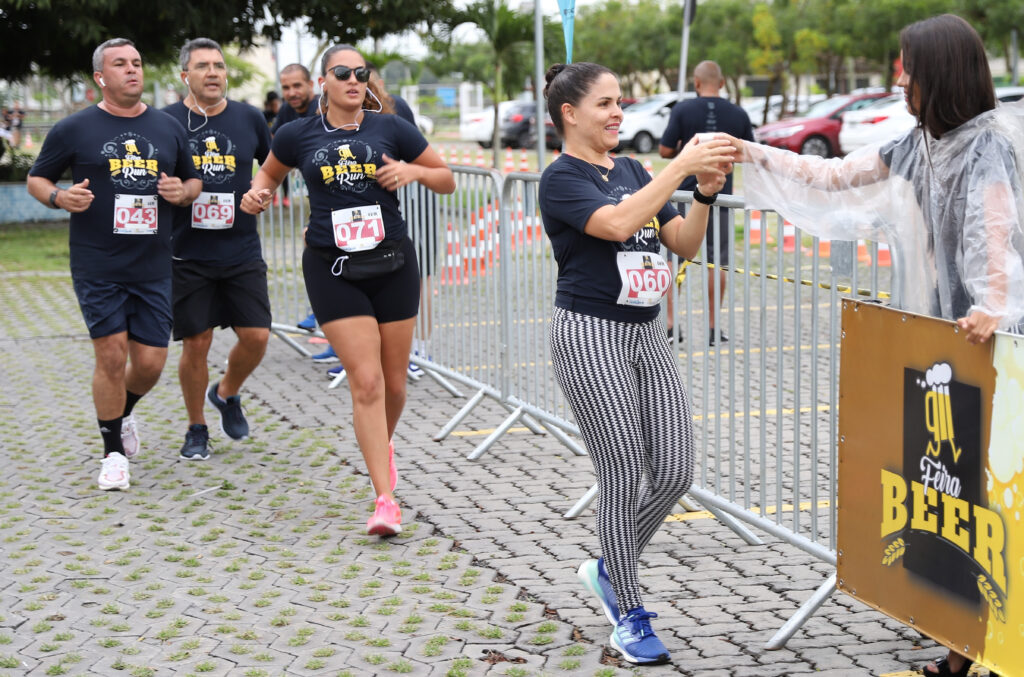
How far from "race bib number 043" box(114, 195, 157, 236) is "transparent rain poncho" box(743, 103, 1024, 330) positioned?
325 centimetres

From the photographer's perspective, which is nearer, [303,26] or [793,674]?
[793,674]

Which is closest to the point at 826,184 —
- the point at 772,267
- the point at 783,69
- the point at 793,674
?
the point at 772,267

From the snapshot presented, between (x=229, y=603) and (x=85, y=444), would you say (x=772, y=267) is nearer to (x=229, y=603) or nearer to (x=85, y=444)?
(x=229, y=603)

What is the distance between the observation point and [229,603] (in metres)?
4.69

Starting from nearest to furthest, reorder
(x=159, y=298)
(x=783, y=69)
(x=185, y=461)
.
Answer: (x=159, y=298), (x=185, y=461), (x=783, y=69)

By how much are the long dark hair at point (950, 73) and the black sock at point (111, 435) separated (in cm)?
426

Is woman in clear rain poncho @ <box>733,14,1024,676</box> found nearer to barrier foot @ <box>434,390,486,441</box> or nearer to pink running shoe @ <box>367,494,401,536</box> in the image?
pink running shoe @ <box>367,494,401,536</box>

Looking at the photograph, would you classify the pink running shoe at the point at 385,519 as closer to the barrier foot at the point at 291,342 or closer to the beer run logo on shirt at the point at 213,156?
the beer run logo on shirt at the point at 213,156

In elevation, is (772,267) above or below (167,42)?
below

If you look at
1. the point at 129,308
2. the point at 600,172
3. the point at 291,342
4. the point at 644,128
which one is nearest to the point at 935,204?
the point at 600,172

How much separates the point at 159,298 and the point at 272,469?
1016 mm

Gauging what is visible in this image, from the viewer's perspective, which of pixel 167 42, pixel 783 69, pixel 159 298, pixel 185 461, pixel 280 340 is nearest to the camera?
pixel 159 298

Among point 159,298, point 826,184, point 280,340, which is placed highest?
point 826,184

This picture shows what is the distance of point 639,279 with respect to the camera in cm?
404
